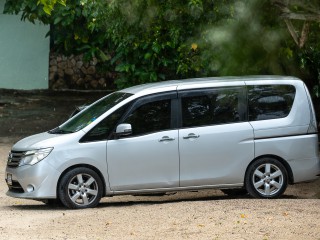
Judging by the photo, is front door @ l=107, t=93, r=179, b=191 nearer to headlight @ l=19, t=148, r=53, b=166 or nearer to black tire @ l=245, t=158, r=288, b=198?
headlight @ l=19, t=148, r=53, b=166

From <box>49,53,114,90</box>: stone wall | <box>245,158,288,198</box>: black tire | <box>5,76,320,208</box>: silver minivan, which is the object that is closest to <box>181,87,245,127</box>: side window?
<box>5,76,320,208</box>: silver minivan

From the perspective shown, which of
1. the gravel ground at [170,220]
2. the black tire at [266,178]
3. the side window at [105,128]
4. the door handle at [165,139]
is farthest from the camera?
the black tire at [266,178]

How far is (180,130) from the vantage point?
43.4 feet

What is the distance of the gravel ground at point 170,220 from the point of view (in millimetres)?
10781

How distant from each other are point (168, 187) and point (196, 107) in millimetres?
1130

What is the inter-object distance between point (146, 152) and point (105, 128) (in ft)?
2.01

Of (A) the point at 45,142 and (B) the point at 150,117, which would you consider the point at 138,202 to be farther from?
(A) the point at 45,142

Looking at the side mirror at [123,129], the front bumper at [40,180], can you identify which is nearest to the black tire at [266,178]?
the side mirror at [123,129]

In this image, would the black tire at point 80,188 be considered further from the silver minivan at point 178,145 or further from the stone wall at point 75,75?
the stone wall at point 75,75

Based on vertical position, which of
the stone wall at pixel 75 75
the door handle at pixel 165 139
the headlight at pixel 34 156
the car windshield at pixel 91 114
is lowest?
the headlight at pixel 34 156

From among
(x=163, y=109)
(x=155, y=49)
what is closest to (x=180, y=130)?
(x=163, y=109)

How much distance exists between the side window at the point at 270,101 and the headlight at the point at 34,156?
278 centimetres

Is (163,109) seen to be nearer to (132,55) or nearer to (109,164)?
(109,164)

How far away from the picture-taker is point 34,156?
12.9 meters
